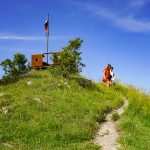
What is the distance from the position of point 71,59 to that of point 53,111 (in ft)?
31.6

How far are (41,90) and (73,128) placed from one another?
25.2ft

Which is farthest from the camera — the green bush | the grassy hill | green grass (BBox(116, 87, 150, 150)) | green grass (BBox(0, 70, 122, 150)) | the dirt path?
the green bush

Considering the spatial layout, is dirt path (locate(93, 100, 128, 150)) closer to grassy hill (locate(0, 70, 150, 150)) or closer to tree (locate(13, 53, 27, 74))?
grassy hill (locate(0, 70, 150, 150))

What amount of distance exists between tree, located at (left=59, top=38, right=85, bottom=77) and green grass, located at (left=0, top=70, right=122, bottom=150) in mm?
753

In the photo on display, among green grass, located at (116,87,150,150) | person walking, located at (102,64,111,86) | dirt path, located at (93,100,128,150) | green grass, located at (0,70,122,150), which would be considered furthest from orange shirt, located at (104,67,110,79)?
dirt path, located at (93,100,128,150)

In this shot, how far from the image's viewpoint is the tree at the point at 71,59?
35594 mm

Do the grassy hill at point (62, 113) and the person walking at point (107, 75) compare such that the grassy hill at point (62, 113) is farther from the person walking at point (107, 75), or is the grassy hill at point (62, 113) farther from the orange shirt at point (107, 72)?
the orange shirt at point (107, 72)

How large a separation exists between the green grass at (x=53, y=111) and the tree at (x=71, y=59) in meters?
0.75

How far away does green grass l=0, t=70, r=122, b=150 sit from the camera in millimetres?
22375

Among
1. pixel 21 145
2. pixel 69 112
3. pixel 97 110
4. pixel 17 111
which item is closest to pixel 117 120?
pixel 97 110

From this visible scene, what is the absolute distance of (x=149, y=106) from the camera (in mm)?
31094

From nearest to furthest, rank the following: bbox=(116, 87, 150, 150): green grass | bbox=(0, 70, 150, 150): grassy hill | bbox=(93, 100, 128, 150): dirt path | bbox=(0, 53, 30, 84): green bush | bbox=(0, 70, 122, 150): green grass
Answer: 1. bbox=(0, 70, 122, 150): green grass
2. bbox=(0, 70, 150, 150): grassy hill
3. bbox=(93, 100, 128, 150): dirt path
4. bbox=(116, 87, 150, 150): green grass
5. bbox=(0, 53, 30, 84): green bush

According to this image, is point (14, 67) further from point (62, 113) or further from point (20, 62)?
point (62, 113)

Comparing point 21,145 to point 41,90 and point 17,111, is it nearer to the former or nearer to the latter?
point 17,111
